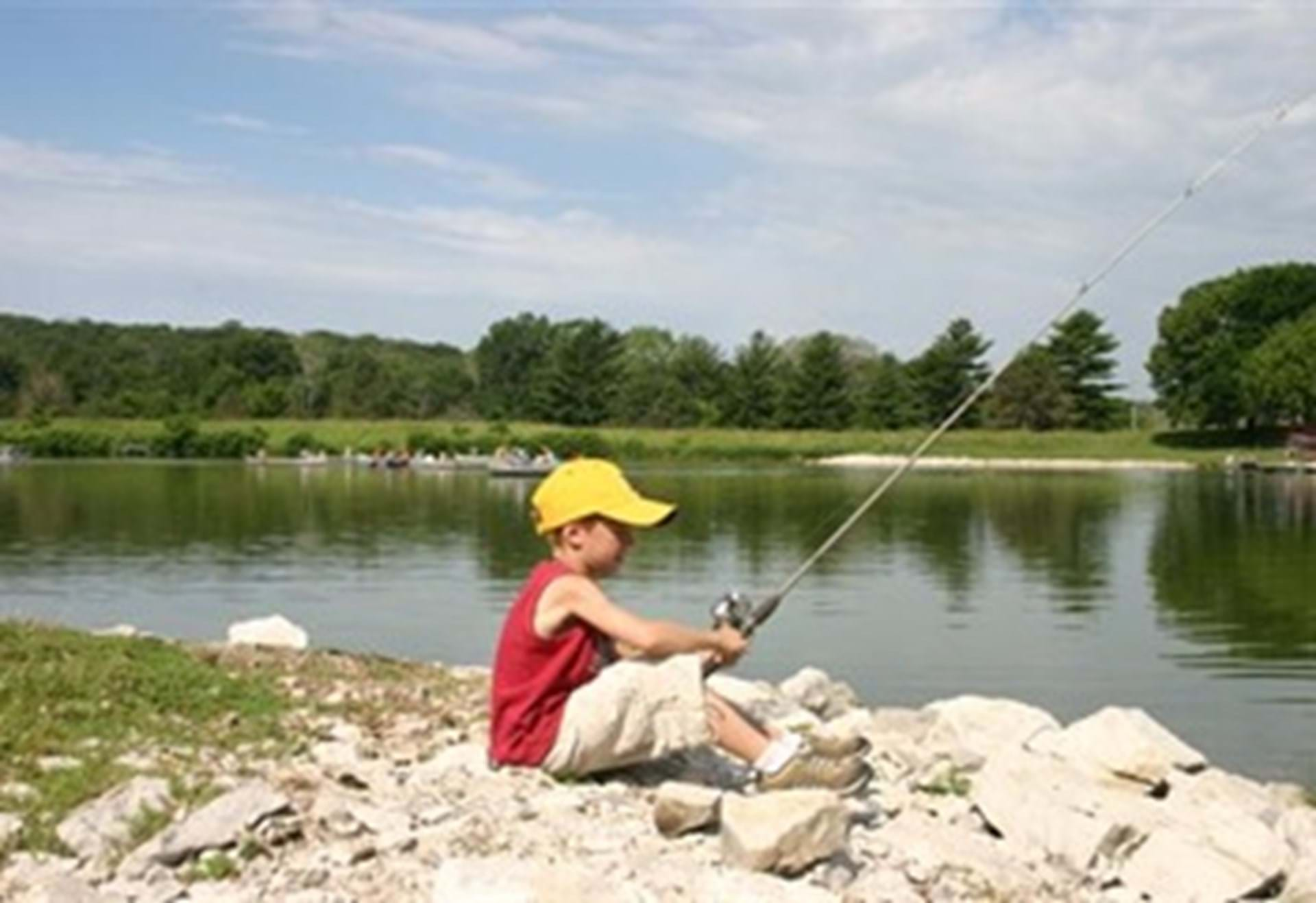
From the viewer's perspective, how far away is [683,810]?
6281 mm

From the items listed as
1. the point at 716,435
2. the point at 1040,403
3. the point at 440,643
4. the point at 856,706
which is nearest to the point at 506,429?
the point at 716,435

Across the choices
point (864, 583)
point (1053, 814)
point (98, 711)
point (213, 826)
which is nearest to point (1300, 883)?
point (1053, 814)

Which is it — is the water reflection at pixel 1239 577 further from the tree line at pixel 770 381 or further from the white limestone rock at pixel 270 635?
the tree line at pixel 770 381

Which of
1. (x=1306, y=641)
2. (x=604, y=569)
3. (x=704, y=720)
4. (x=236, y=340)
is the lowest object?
(x=1306, y=641)

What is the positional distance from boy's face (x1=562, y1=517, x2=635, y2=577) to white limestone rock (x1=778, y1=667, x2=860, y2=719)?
4346 mm

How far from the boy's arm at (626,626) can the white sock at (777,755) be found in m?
0.39

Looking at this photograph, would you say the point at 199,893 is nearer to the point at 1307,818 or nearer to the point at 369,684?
the point at 369,684

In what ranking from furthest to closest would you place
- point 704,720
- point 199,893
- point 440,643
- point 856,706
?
point 440,643 < point 856,706 < point 704,720 < point 199,893

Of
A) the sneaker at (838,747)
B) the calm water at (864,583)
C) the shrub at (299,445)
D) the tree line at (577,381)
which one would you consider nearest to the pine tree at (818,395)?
the tree line at (577,381)

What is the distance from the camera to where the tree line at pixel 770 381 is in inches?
3757

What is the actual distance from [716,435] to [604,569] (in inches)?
3382

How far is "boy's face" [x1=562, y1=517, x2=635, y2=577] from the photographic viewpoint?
704cm

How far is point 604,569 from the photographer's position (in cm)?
717

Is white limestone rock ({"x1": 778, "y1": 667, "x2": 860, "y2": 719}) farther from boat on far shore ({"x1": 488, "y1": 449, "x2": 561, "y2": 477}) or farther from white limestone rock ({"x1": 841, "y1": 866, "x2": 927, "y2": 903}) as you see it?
boat on far shore ({"x1": 488, "y1": 449, "x2": 561, "y2": 477})
